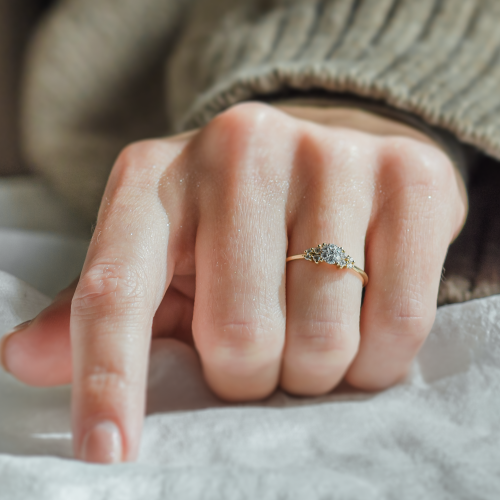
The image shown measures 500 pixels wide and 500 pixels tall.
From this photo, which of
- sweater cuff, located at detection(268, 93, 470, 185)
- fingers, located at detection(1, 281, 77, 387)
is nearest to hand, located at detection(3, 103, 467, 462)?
fingers, located at detection(1, 281, 77, 387)

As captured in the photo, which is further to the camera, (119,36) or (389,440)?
(119,36)

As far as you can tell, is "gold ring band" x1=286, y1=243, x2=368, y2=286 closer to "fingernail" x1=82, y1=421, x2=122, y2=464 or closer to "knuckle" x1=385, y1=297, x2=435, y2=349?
"knuckle" x1=385, y1=297, x2=435, y2=349

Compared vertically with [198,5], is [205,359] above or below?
below

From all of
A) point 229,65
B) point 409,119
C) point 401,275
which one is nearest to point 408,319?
point 401,275

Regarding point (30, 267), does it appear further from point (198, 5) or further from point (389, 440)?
point (198, 5)

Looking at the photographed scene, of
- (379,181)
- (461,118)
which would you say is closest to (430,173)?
(379,181)
